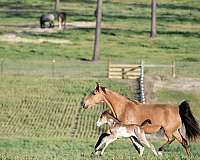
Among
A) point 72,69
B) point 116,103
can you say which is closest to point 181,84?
point 72,69

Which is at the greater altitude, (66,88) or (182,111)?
(182,111)

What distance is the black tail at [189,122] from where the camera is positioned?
2028 centimetres

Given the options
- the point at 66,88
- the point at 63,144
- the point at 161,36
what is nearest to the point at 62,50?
the point at 161,36

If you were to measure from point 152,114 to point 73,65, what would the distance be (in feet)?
101

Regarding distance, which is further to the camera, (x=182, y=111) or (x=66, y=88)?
(x=66, y=88)

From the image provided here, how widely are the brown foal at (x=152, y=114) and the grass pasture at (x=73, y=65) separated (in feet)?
2.06

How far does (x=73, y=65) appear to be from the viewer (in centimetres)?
5069

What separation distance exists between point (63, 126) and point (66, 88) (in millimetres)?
9765

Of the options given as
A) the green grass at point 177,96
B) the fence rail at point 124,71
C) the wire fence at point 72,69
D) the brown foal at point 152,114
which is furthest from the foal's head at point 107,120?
the wire fence at point 72,69

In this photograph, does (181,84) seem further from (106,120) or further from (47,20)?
(47,20)

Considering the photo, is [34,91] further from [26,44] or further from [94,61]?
[26,44]

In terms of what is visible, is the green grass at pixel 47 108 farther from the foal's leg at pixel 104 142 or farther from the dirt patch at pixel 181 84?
the foal's leg at pixel 104 142

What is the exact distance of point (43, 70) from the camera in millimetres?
47469

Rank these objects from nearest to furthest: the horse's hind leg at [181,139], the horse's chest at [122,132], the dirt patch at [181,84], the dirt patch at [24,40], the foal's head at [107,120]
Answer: the horse's chest at [122,132] → the foal's head at [107,120] → the horse's hind leg at [181,139] → the dirt patch at [181,84] → the dirt patch at [24,40]
